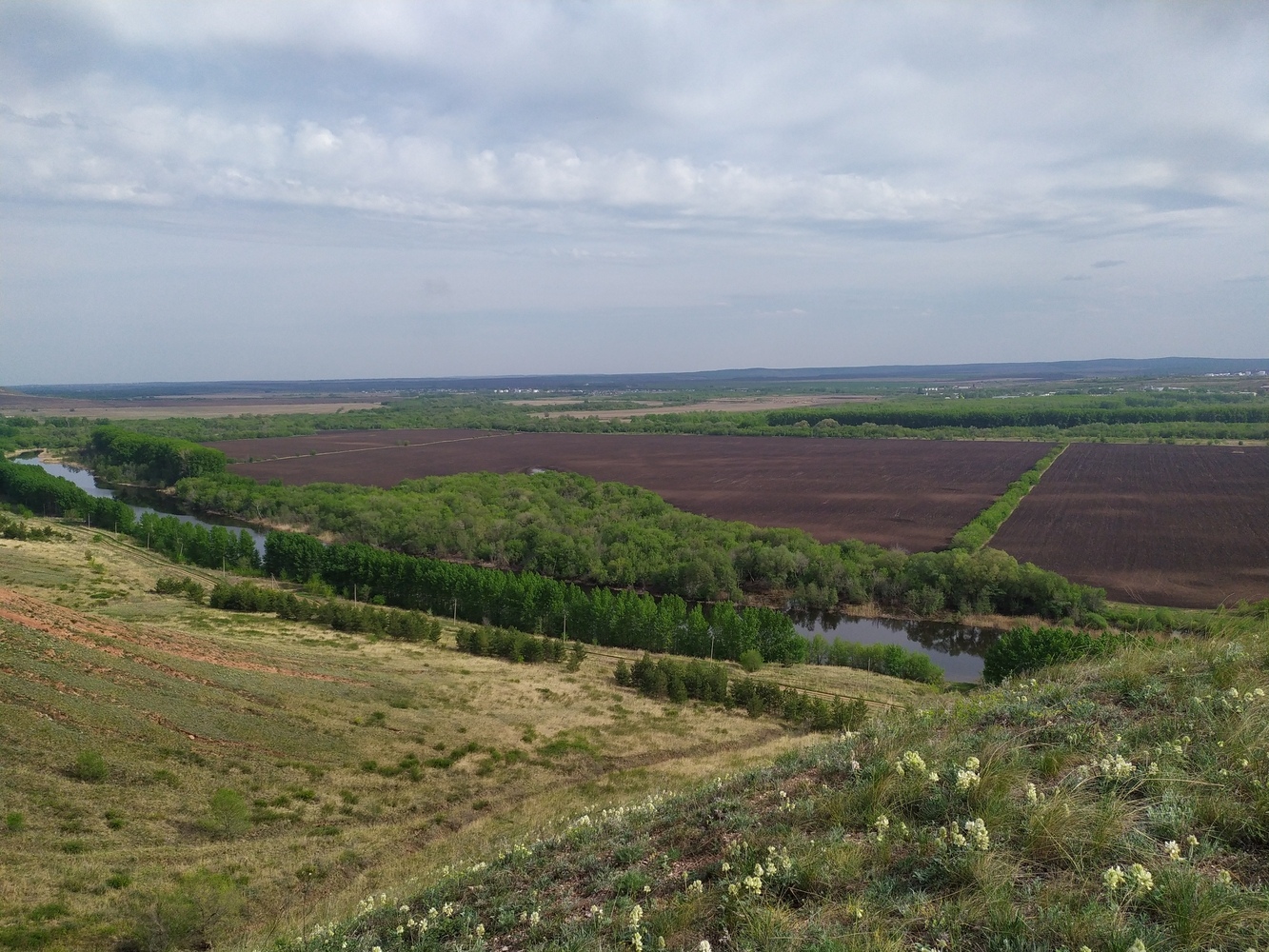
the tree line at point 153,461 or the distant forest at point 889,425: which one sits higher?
the distant forest at point 889,425

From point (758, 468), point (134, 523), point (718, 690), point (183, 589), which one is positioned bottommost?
point (718, 690)

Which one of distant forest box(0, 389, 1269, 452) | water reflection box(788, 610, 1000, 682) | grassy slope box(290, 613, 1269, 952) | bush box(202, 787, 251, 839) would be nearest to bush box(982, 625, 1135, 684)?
water reflection box(788, 610, 1000, 682)

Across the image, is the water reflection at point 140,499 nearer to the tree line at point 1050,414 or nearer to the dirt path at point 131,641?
the dirt path at point 131,641

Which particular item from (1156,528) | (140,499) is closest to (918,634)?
(1156,528)

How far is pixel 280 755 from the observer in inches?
896

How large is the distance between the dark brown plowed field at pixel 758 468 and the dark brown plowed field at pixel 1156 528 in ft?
23.0

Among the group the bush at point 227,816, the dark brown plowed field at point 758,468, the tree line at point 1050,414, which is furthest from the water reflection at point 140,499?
the tree line at point 1050,414

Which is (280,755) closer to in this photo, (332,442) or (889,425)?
(332,442)

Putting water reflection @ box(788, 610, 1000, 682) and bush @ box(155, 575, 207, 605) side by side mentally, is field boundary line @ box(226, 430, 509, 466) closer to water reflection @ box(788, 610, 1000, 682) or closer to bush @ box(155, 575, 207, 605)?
bush @ box(155, 575, 207, 605)

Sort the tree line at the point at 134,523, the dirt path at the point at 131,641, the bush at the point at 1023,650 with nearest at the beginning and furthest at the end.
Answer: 1. the dirt path at the point at 131,641
2. the bush at the point at 1023,650
3. the tree line at the point at 134,523

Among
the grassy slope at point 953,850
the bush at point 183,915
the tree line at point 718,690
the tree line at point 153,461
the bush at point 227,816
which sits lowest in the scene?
the tree line at point 718,690

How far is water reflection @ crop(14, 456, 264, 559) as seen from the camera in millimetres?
82500

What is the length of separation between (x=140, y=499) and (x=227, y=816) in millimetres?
99057

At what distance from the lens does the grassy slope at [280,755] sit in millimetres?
15156
